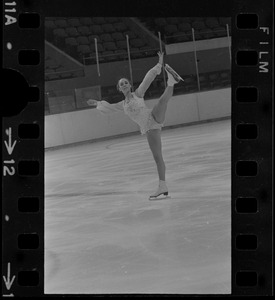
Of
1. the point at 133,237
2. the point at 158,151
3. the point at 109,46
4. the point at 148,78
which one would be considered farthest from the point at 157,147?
the point at 109,46

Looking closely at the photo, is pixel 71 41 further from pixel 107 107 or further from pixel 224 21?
pixel 224 21

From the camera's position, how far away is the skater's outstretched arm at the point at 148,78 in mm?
1131

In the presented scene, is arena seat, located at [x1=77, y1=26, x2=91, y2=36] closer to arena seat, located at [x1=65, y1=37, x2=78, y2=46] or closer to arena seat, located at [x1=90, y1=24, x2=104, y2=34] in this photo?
arena seat, located at [x1=90, y1=24, x2=104, y2=34]

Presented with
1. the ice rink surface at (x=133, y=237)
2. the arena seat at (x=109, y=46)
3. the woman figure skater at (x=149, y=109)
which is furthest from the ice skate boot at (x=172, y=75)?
the arena seat at (x=109, y=46)

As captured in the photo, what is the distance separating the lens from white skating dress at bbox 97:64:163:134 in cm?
114

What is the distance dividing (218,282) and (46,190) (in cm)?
28

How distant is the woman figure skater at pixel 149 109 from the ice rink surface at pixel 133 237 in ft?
0.06

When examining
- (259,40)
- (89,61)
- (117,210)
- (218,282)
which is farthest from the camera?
(89,61)

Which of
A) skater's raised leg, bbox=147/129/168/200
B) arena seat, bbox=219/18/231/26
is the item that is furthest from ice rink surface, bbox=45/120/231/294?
arena seat, bbox=219/18/231/26

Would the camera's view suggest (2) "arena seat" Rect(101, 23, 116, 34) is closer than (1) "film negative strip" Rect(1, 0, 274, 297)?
No

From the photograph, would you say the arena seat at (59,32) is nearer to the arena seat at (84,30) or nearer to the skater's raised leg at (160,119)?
the arena seat at (84,30)

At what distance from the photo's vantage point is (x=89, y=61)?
1.60 meters

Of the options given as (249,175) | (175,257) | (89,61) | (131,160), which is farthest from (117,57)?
(249,175)

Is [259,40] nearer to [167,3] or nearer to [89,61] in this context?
[167,3]
